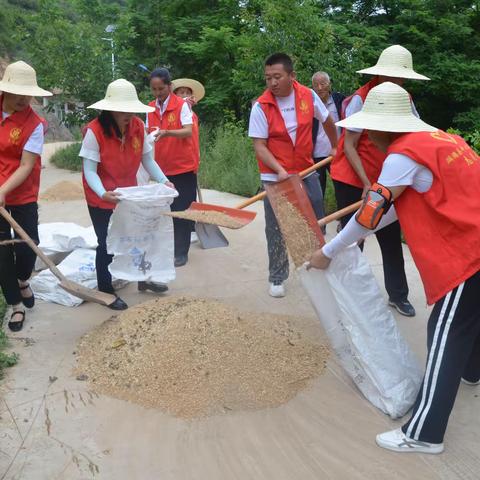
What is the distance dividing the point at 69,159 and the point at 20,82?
9412 mm

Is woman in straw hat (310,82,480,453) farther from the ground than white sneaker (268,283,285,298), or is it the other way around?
woman in straw hat (310,82,480,453)

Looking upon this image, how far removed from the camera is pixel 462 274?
7.49 feet

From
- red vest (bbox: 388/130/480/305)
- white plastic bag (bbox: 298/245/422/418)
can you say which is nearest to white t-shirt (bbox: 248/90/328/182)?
white plastic bag (bbox: 298/245/422/418)

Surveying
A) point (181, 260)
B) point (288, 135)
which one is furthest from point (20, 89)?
point (181, 260)

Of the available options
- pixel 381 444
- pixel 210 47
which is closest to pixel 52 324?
pixel 381 444

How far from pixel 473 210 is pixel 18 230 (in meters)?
2.65

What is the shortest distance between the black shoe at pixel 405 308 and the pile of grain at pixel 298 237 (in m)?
1.14

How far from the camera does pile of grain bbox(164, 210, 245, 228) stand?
394 centimetres

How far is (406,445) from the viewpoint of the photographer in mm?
2473

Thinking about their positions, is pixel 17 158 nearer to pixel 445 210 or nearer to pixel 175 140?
pixel 175 140

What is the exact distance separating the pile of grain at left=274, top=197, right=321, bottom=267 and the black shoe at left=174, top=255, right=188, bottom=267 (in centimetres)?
201

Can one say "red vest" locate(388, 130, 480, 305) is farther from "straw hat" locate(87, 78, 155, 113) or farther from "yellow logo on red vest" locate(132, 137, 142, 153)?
"yellow logo on red vest" locate(132, 137, 142, 153)

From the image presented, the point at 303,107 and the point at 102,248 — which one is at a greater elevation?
the point at 303,107

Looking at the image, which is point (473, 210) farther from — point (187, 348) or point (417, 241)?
point (187, 348)
